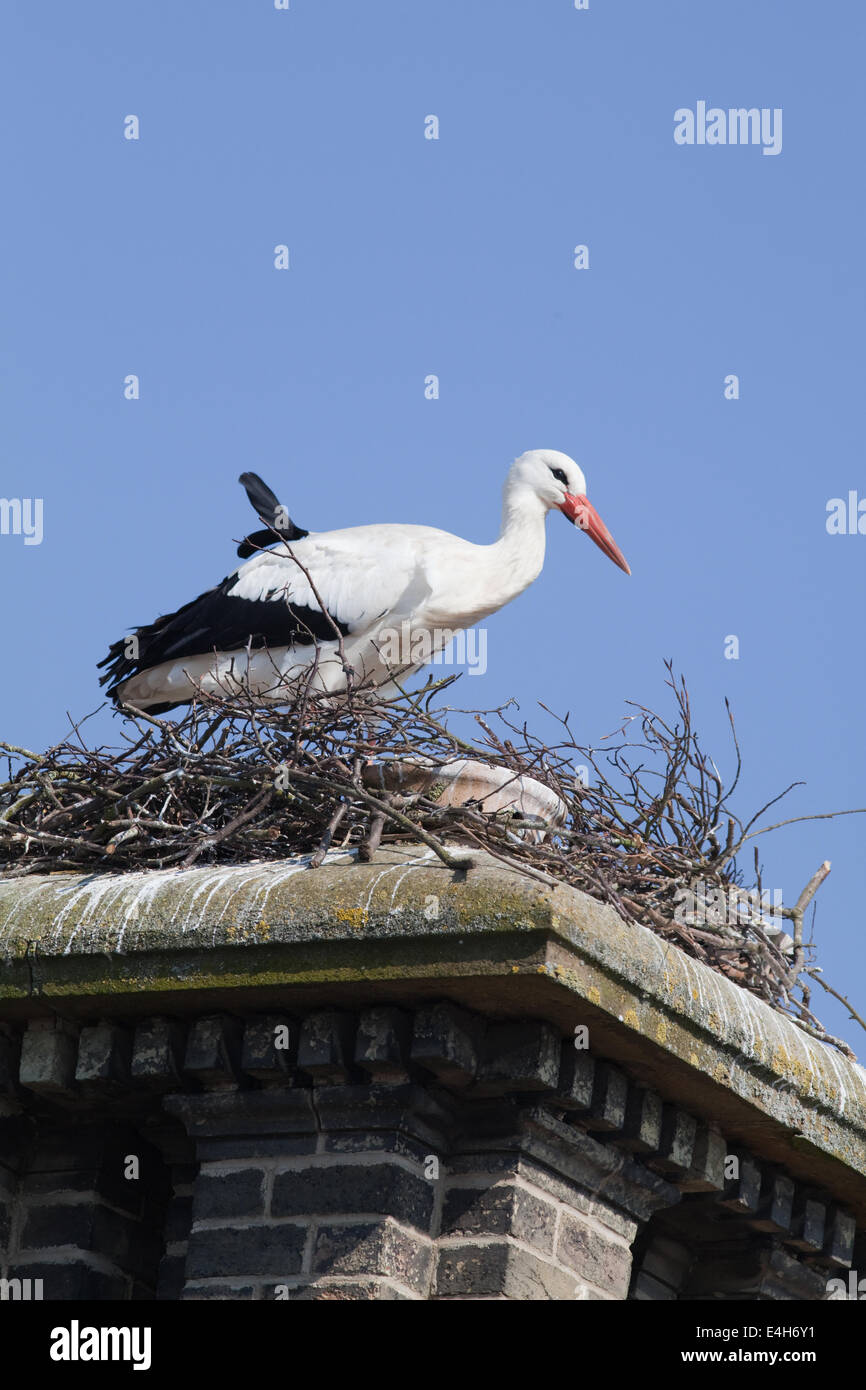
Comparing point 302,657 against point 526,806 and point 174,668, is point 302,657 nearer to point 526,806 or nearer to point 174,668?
point 174,668

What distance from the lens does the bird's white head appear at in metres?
9.94

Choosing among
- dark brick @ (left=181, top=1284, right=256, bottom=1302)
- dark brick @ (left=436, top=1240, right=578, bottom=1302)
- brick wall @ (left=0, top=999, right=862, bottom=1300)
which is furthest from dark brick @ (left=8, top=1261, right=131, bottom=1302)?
dark brick @ (left=436, top=1240, right=578, bottom=1302)

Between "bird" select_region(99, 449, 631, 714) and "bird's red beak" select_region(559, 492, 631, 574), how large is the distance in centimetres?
46

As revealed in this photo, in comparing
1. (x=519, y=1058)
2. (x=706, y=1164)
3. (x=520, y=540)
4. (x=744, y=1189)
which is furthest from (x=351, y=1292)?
(x=520, y=540)

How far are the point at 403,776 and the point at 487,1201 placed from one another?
153cm

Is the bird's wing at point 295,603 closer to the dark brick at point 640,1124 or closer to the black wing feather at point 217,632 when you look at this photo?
the black wing feather at point 217,632

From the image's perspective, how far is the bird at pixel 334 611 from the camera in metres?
9.13

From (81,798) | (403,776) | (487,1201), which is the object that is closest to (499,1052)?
(487,1201)

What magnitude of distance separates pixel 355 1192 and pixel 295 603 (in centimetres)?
413

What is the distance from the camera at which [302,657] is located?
9172mm

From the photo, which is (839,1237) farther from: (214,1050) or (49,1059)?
(49,1059)

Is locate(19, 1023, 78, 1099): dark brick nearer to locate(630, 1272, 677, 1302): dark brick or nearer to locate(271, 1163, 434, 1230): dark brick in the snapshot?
locate(271, 1163, 434, 1230): dark brick
